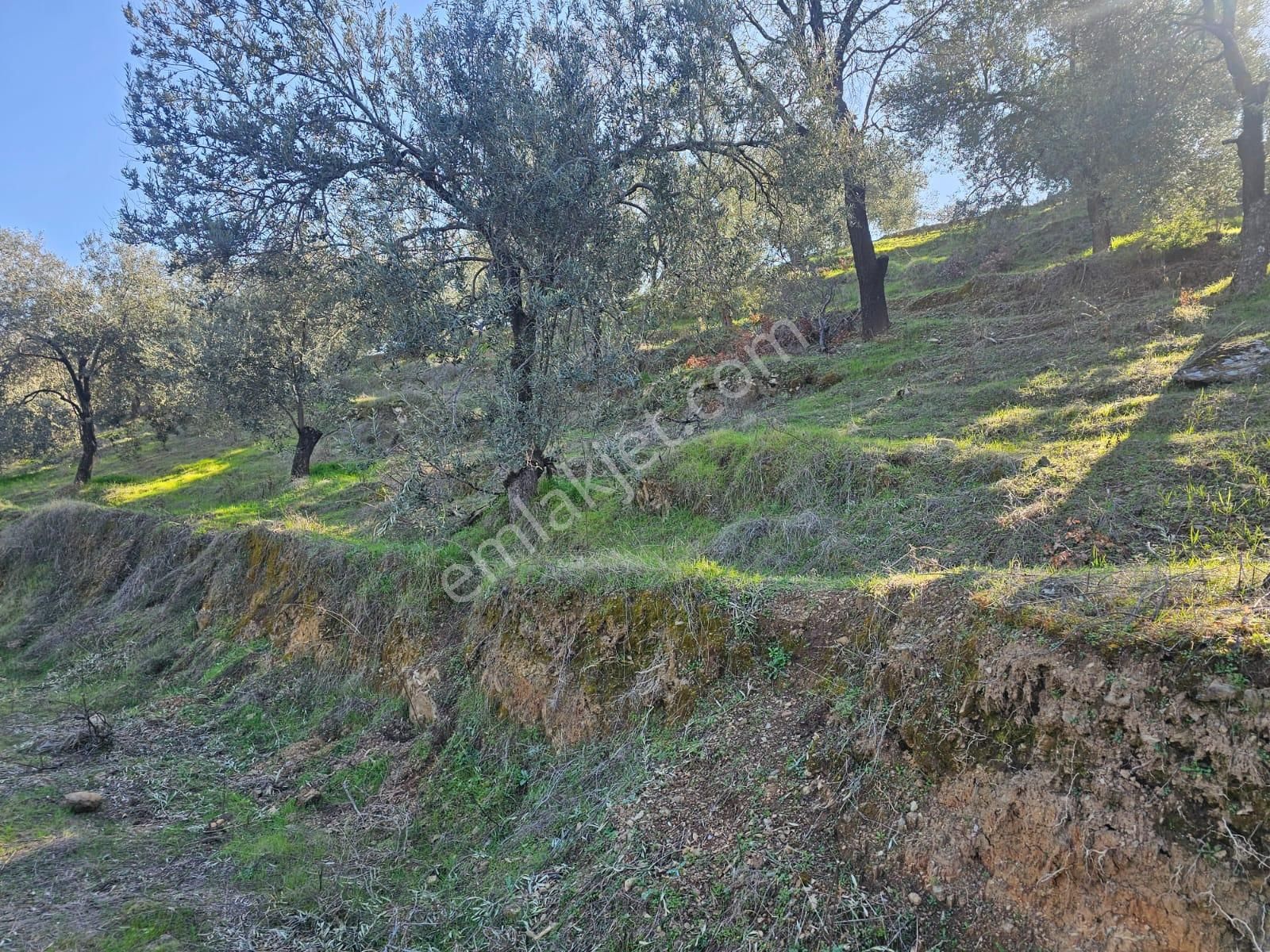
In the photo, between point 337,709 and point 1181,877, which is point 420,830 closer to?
point 337,709

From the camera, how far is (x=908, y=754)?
3.62 m

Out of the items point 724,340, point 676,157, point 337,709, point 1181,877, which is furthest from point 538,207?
point 724,340

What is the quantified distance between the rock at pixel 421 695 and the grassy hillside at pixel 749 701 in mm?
50

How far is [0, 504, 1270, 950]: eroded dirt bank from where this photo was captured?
274cm

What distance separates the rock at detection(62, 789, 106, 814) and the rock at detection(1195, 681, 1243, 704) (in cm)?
899

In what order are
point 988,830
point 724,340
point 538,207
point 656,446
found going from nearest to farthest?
point 988,830
point 538,207
point 656,446
point 724,340

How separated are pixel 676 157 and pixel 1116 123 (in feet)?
29.1

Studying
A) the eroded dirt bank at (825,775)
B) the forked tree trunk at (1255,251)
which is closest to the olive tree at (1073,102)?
the forked tree trunk at (1255,251)

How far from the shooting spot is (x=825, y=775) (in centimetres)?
386

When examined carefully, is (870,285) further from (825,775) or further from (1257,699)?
(1257,699)

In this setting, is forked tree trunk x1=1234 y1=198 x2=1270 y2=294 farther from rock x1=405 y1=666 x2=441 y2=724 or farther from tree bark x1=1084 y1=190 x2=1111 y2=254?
rock x1=405 y1=666 x2=441 y2=724

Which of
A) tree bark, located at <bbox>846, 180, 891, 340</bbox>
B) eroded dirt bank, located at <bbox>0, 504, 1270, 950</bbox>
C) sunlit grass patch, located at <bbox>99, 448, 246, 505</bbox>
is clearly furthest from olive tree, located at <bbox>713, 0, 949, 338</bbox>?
sunlit grass patch, located at <bbox>99, 448, 246, 505</bbox>

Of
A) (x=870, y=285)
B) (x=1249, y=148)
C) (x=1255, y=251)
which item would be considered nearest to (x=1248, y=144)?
(x=1249, y=148)

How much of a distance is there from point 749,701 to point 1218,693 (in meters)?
2.60
